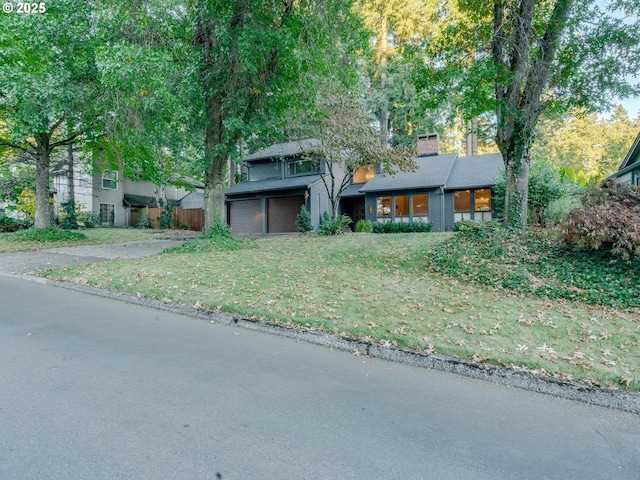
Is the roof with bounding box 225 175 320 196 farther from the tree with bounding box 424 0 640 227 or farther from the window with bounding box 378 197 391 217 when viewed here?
the tree with bounding box 424 0 640 227

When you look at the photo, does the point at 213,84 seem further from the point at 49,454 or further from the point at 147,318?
the point at 49,454

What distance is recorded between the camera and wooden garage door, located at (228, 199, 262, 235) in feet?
78.3

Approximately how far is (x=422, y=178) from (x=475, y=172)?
289 centimetres

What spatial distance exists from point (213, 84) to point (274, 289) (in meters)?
7.83

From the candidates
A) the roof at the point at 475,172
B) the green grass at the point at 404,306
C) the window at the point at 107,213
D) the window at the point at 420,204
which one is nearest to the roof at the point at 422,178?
the roof at the point at 475,172

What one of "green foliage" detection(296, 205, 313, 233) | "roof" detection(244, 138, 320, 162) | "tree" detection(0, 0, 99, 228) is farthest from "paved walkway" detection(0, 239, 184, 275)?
"roof" detection(244, 138, 320, 162)

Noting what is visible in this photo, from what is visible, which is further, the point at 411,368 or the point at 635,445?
the point at 411,368

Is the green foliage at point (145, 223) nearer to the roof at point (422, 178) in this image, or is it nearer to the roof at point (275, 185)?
the roof at point (275, 185)

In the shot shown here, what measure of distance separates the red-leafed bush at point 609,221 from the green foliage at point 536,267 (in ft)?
1.04

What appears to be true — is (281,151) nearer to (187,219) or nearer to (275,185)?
(275,185)

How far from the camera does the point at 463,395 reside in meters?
3.40

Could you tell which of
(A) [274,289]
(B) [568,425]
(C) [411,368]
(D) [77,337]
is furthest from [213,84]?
(B) [568,425]

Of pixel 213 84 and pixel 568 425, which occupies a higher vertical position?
pixel 213 84

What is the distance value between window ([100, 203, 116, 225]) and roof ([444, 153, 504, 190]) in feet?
84.4
